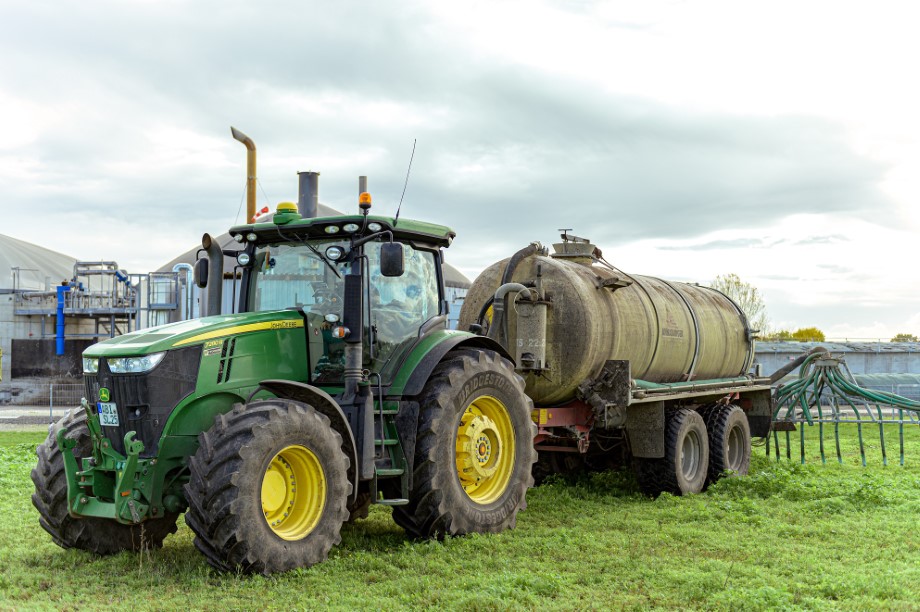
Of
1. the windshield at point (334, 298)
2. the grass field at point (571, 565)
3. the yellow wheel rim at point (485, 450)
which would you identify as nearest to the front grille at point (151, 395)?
the grass field at point (571, 565)

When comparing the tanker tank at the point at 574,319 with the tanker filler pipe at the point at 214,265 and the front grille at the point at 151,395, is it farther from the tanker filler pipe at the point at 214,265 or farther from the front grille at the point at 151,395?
the front grille at the point at 151,395

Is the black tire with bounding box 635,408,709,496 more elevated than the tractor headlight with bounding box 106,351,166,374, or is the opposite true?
the tractor headlight with bounding box 106,351,166,374

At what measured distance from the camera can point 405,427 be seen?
23.9 feet

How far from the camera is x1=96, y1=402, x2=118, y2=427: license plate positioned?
647 cm

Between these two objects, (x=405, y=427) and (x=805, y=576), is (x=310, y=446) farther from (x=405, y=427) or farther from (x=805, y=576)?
(x=805, y=576)

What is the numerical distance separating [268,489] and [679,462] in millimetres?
5845

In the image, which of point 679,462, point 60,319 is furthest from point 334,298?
point 60,319

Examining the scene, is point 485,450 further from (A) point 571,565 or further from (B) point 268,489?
(B) point 268,489

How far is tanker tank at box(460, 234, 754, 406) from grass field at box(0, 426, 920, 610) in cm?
156

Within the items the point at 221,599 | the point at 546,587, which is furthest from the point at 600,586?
the point at 221,599

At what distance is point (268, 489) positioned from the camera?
6316 millimetres

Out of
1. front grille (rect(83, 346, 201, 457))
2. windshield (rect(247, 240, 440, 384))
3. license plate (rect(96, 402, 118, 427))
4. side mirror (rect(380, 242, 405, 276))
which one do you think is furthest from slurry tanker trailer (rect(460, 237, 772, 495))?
license plate (rect(96, 402, 118, 427))

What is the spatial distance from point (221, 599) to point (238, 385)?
1.67 meters

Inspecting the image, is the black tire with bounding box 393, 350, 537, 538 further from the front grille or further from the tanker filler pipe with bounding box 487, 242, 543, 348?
the front grille
